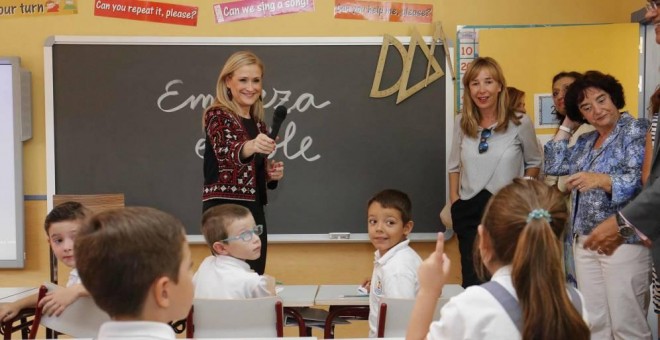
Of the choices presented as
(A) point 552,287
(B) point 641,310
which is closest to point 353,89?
(B) point 641,310

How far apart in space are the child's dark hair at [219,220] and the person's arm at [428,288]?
1409mm

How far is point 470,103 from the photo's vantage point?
404cm

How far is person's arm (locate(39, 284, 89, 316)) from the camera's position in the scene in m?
2.63

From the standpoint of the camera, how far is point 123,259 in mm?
1452

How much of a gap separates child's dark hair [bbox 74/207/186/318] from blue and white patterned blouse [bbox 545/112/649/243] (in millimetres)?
2486

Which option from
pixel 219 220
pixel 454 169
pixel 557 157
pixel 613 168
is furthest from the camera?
pixel 454 169

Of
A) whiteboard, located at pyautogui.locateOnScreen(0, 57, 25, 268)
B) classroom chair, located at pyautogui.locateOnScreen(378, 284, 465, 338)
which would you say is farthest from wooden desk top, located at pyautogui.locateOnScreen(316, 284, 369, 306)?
whiteboard, located at pyautogui.locateOnScreen(0, 57, 25, 268)

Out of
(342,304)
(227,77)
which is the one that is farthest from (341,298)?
(227,77)

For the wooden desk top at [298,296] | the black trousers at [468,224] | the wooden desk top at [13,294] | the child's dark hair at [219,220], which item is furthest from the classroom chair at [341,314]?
the wooden desk top at [13,294]

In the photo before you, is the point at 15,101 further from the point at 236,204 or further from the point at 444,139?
the point at 444,139

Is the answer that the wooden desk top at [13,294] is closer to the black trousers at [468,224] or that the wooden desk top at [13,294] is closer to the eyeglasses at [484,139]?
the black trousers at [468,224]

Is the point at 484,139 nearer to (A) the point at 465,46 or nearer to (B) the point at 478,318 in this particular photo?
(A) the point at 465,46

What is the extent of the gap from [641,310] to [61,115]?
3.41m

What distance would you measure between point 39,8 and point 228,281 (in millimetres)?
2657
